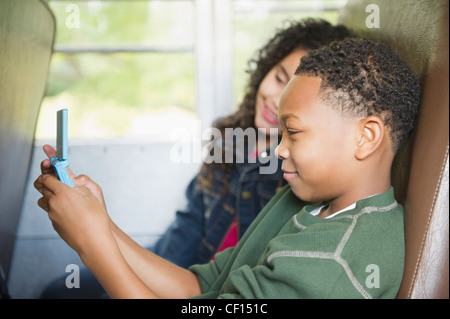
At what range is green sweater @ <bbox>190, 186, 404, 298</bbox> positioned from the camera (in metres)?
0.61

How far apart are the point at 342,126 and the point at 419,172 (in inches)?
5.2

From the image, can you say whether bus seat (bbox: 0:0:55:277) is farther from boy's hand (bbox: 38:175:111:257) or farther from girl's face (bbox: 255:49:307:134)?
girl's face (bbox: 255:49:307:134)

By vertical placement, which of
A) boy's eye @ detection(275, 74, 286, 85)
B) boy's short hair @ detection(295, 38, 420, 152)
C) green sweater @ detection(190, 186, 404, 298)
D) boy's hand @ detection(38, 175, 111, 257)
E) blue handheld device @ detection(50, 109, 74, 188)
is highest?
boy's eye @ detection(275, 74, 286, 85)

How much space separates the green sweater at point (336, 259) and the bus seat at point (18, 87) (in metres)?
0.50

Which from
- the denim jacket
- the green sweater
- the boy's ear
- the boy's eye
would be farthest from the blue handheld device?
the boy's eye

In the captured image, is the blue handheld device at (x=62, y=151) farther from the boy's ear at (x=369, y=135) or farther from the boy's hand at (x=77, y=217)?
the boy's ear at (x=369, y=135)

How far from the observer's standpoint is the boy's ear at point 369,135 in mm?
704

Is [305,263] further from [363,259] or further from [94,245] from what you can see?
[94,245]

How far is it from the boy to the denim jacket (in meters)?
0.53

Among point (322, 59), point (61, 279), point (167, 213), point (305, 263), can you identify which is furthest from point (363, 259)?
point (167, 213)

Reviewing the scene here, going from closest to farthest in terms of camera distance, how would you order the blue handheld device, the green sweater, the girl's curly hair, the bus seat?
the green sweater < the blue handheld device < the bus seat < the girl's curly hair

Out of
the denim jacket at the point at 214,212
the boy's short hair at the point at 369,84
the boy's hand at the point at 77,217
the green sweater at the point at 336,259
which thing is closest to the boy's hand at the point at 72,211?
the boy's hand at the point at 77,217

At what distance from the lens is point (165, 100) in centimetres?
177

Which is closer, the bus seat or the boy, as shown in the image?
the boy
